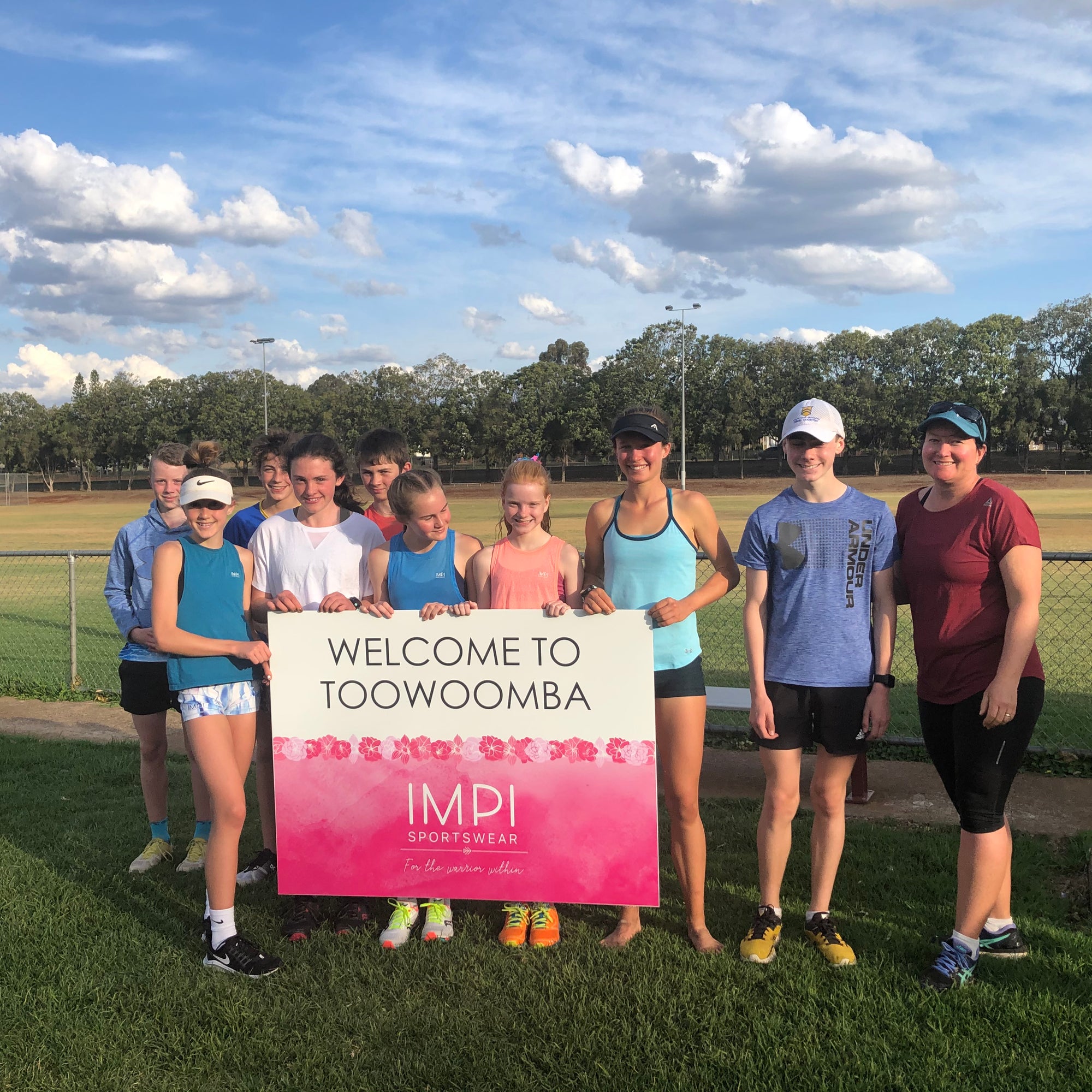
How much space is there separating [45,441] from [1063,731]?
3594 inches

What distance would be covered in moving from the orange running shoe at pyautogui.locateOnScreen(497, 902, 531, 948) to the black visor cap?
187cm

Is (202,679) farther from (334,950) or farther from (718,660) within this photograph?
(718,660)

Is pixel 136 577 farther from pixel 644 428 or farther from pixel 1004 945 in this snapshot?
pixel 1004 945

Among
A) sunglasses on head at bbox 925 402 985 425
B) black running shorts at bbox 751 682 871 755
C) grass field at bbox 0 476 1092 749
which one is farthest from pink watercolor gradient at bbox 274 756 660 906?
grass field at bbox 0 476 1092 749

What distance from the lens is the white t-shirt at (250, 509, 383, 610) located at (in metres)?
3.79

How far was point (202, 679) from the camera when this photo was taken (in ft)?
11.5

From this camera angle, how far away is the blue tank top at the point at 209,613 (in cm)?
350

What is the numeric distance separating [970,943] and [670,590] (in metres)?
1.58

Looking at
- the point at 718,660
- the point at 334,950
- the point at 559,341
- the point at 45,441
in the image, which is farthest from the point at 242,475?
the point at 334,950

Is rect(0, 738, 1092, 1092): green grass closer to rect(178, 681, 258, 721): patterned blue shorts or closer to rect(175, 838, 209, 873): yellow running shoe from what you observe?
rect(175, 838, 209, 873): yellow running shoe

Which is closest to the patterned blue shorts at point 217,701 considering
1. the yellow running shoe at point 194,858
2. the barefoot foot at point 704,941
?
the yellow running shoe at point 194,858

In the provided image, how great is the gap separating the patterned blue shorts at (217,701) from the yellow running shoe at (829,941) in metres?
2.27

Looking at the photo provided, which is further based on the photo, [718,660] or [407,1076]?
[718,660]

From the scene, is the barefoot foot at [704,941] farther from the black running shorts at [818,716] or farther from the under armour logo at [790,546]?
the under armour logo at [790,546]
